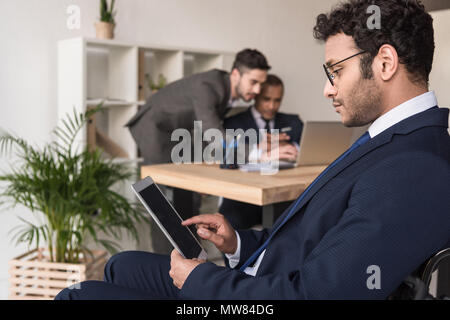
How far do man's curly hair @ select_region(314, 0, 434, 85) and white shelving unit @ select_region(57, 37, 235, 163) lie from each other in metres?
2.60

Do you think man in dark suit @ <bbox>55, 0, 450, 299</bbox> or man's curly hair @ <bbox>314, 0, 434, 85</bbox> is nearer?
man in dark suit @ <bbox>55, 0, 450, 299</bbox>

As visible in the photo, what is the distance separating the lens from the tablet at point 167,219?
4.27 ft

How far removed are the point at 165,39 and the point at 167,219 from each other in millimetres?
3229

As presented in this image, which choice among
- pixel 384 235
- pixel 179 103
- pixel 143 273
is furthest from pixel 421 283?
pixel 179 103

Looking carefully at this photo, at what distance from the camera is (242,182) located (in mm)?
2170

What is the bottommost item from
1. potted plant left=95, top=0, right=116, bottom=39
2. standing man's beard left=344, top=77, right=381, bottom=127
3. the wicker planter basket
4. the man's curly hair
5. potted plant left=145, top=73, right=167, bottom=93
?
the wicker planter basket

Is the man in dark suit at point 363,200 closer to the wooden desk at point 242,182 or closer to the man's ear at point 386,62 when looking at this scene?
the man's ear at point 386,62

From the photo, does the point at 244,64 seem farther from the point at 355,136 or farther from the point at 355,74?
the point at 355,74

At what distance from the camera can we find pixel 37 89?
3682 mm

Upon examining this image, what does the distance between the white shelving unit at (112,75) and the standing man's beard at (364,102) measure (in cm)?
260

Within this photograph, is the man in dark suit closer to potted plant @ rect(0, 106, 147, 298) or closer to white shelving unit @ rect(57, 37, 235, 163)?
potted plant @ rect(0, 106, 147, 298)

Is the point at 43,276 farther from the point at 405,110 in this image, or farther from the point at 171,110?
the point at 405,110

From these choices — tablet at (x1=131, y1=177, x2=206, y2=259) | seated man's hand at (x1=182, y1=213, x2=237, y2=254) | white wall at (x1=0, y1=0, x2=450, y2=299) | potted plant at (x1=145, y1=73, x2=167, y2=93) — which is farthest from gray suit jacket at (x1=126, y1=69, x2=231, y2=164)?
tablet at (x1=131, y1=177, x2=206, y2=259)

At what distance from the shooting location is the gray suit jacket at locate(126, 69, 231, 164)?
3422mm
